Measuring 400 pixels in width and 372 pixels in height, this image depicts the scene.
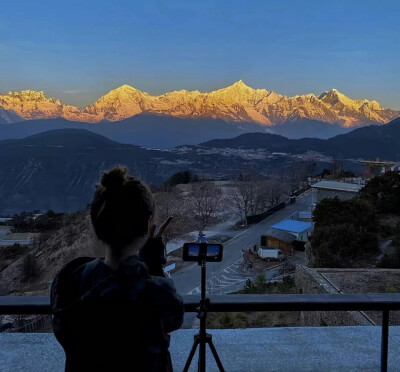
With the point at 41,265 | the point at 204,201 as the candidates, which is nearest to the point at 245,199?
the point at 204,201

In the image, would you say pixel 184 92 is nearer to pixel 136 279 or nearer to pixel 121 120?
pixel 121 120

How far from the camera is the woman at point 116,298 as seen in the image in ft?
3.34

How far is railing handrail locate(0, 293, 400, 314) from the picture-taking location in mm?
1448

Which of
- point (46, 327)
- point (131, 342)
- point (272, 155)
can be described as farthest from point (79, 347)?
point (272, 155)

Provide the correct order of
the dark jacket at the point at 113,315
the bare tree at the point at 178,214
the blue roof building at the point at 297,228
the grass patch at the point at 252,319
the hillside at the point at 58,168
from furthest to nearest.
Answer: the hillside at the point at 58,168 < the blue roof building at the point at 297,228 < the bare tree at the point at 178,214 < the grass patch at the point at 252,319 < the dark jacket at the point at 113,315

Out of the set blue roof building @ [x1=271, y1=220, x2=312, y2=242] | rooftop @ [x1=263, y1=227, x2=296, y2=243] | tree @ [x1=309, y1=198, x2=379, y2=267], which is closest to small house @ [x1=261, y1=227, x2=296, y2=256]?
rooftop @ [x1=263, y1=227, x2=296, y2=243]

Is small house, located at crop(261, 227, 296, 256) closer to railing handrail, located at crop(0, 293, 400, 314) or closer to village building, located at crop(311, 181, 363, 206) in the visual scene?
village building, located at crop(311, 181, 363, 206)

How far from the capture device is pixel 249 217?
25.9 metres

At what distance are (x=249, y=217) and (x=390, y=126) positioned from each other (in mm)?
43473

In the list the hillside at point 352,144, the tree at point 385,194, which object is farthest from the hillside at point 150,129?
the tree at point 385,194

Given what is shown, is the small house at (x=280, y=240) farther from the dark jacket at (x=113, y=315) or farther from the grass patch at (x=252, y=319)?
the dark jacket at (x=113, y=315)

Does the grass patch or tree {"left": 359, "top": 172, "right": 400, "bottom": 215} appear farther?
tree {"left": 359, "top": 172, "right": 400, "bottom": 215}

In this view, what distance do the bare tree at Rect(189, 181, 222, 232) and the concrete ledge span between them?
16.5 m

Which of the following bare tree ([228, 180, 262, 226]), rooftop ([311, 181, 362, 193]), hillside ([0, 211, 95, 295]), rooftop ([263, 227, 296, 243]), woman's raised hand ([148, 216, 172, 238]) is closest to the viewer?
woman's raised hand ([148, 216, 172, 238])
